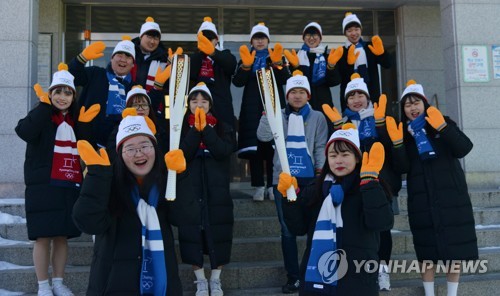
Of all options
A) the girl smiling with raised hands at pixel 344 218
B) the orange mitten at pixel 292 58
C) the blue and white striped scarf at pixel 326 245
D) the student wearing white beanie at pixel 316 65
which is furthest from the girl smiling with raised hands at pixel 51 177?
the student wearing white beanie at pixel 316 65

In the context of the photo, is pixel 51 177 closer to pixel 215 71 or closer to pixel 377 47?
pixel 215 71

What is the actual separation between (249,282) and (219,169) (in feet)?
3.80

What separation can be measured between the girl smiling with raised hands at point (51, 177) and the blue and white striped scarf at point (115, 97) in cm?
70

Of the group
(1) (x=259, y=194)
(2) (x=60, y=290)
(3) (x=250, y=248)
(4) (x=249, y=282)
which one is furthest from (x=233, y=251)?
(2) (x=60, y=290)

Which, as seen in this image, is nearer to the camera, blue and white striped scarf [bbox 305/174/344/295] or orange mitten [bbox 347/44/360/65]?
blue and white striped scarf [bbox 305/174/344/295]

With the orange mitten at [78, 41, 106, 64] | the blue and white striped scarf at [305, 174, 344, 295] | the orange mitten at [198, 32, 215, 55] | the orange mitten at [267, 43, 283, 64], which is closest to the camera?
the blue and white striped scarf at [305, 174, 344, 295]

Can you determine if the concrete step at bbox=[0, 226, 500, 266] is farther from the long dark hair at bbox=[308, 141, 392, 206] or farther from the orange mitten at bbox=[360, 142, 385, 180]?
the orange mitten at bbox=[360, 142, 385, 180]

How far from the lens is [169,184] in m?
2.53

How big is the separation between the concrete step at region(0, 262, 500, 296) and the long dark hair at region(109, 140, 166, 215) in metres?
1.81

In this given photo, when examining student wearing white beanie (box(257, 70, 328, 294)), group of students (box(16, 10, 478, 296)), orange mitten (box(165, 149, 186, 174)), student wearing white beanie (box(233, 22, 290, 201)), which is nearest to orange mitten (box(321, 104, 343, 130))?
group of students (box(16, 10, 478, 296))

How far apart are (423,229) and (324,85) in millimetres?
2234

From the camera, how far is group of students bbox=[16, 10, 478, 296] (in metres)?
2.44

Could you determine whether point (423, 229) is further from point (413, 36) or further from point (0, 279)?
point (413, 36)

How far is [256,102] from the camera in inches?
201
